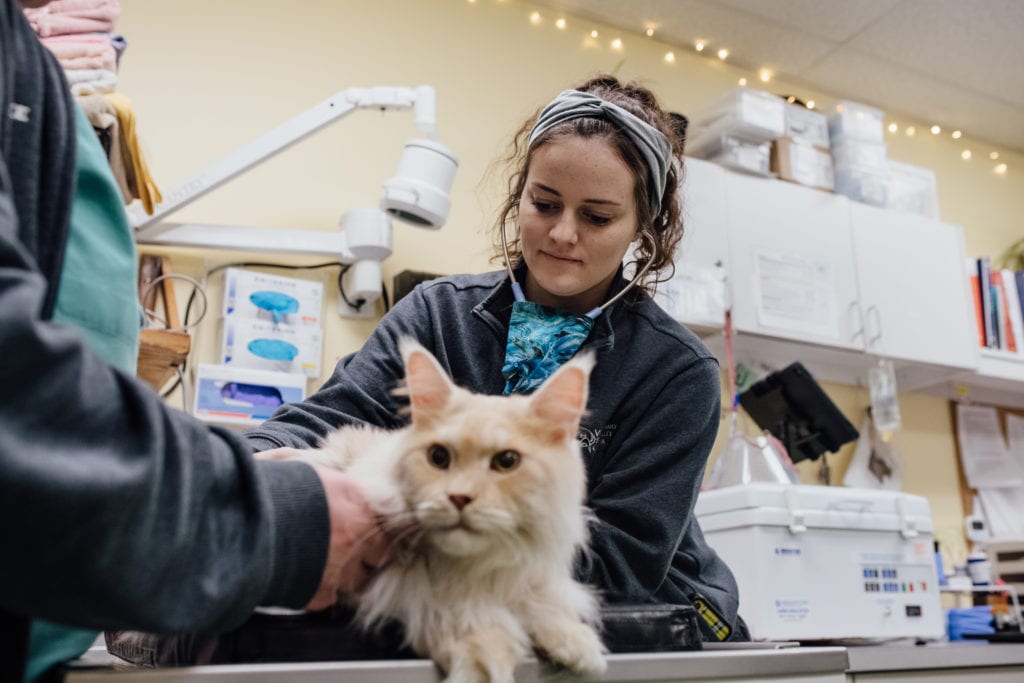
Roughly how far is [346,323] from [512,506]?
217cm

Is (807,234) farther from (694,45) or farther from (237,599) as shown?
(237,599)

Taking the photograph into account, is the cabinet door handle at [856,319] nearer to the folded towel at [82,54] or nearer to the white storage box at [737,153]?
the white storage box at [737,153]

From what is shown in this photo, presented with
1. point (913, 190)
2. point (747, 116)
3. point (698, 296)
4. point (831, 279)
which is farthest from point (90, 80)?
point (913, 190)

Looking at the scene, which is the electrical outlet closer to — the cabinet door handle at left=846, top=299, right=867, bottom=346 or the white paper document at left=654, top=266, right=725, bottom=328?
the white paper document at left=654, top=266, right=725, bottom=328

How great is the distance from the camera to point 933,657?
7.46 feet

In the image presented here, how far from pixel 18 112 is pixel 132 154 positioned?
57.3 inches

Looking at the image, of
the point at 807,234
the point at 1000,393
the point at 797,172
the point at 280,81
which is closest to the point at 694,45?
the point at 797,172

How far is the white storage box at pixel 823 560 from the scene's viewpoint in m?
2.37

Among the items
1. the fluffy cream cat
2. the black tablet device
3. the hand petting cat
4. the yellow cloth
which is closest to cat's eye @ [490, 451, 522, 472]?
the fluffy cream cat

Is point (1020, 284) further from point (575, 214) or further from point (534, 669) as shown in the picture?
point (534, 669)

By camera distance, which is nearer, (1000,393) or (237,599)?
(237,599)

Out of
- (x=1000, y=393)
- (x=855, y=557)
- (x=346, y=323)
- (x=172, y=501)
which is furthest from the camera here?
(x=1000, y=393)

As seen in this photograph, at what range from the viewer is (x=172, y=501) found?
584 mm

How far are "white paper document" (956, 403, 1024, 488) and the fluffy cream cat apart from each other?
3.74 m
